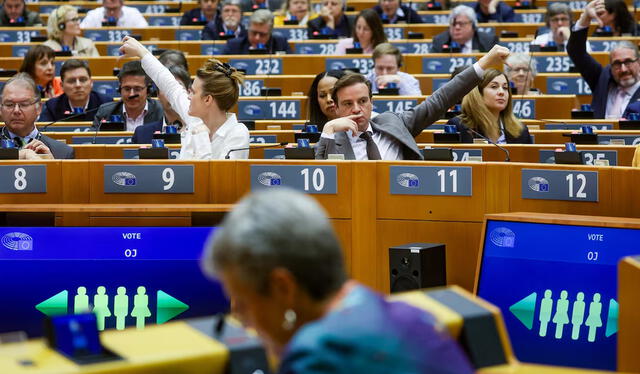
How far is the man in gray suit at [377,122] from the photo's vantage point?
4715 mm

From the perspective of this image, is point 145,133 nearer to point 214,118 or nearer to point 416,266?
point 214,118

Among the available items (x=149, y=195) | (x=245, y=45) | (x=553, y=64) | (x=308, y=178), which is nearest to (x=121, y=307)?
(x=149, y=195)

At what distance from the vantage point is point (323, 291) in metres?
1.71

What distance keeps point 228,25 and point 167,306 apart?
784 centimetres

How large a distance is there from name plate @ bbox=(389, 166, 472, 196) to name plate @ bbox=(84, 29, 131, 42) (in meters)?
7.83

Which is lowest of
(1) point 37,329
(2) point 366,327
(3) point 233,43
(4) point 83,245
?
(1) point 37,329

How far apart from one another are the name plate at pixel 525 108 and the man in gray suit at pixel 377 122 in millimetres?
3089

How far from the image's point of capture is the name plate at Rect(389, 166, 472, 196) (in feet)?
13.4

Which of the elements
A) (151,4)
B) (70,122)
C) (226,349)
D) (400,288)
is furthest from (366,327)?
(151,4)

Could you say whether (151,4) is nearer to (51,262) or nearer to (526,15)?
(526,15)

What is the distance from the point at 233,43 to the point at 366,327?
29.9 ft

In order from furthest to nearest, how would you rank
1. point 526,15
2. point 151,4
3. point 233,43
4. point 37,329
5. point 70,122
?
1. point 151,4
2. point 526,15
3. point 233,43
4. point 70,122
5. point 37,329

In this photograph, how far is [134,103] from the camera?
712 cm

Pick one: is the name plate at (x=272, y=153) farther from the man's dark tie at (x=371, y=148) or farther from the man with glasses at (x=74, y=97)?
the man with glasses at (x=74, y=97)
